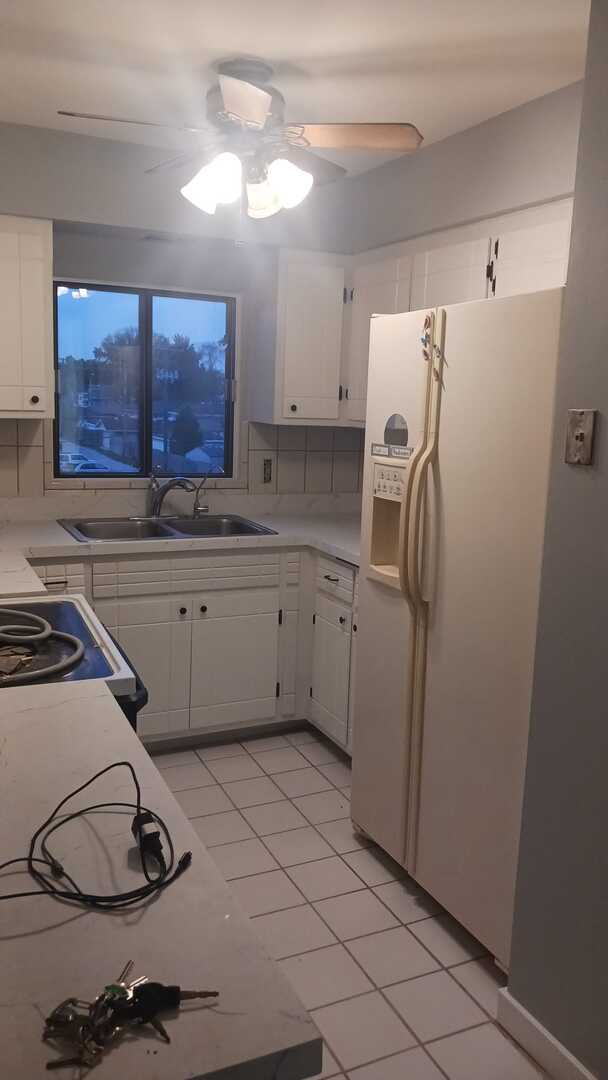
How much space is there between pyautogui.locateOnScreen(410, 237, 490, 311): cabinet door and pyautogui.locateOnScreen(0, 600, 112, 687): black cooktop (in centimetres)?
186

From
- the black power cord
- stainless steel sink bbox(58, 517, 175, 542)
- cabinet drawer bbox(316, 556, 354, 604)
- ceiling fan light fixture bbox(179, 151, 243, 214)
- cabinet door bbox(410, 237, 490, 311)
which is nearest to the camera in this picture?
the black power cord

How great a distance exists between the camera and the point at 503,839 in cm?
215

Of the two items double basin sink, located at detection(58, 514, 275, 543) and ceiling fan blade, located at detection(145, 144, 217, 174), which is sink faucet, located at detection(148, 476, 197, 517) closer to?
double basin sink, located at detection(58, 514, 275, 543)

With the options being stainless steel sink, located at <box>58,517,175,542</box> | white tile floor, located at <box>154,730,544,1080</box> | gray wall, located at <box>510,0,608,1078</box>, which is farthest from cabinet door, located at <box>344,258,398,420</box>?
gray wall, located at <box>510,0,608,1078</box>

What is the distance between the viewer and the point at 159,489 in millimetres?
3926

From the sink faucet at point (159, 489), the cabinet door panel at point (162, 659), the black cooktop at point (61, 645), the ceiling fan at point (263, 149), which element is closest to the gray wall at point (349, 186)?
the ceiling fan at point (263, 149)

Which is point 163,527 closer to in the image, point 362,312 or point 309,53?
point 362,312

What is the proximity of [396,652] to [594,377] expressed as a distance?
1148 mm

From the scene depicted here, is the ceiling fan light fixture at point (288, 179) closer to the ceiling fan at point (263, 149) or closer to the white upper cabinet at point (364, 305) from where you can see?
the ceiling fan at point (263, 149)

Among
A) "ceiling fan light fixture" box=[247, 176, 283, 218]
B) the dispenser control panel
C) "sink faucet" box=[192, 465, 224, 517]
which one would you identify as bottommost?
"sink faucet" box=[192, 465, 224, 517]

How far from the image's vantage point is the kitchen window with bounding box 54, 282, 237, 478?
383 cm

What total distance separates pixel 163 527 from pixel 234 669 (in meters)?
0.74

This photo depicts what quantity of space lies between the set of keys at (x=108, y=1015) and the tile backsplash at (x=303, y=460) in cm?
349

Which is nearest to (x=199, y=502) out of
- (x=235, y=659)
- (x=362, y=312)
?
(x=235, y=659)
